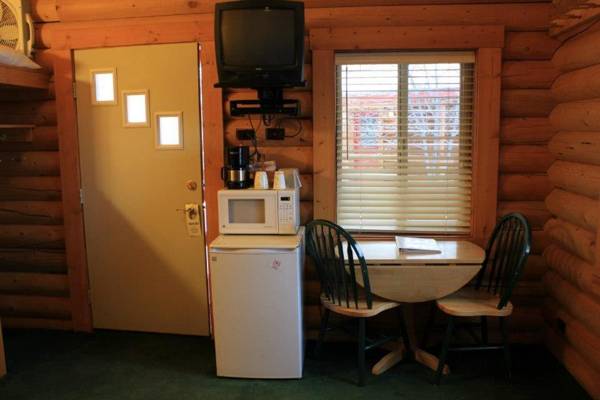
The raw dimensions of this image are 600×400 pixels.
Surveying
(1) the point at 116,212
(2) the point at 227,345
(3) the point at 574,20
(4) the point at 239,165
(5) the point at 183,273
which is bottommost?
(2) the point at 227,345

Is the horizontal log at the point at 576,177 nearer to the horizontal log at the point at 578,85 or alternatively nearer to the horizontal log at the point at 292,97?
the horizontal log at the point at 578,85

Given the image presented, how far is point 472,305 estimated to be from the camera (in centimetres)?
288

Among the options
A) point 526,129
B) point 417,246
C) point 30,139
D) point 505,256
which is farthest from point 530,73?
point 30,139

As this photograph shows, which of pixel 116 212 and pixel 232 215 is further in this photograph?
pixel 116 212

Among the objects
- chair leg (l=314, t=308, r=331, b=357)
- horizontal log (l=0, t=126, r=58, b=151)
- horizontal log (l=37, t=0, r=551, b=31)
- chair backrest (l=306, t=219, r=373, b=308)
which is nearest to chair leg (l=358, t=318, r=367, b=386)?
chair backrest (l=306, t=219, r=373, b=308)

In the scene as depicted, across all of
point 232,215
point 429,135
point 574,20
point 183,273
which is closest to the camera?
Answer: point 574,20

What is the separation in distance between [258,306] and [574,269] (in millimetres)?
1812

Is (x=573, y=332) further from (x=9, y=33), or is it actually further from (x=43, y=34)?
(x=9, y=33)

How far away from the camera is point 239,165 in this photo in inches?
123

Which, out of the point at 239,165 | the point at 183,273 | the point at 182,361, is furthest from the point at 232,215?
the point at 182,361

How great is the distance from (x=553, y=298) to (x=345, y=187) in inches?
58.9

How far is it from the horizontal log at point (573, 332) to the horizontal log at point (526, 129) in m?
1.05

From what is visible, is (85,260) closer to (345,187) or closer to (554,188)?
(345,187)

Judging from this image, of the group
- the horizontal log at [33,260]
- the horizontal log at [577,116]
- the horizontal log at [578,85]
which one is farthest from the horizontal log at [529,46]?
the horizontal log at [33,260]
